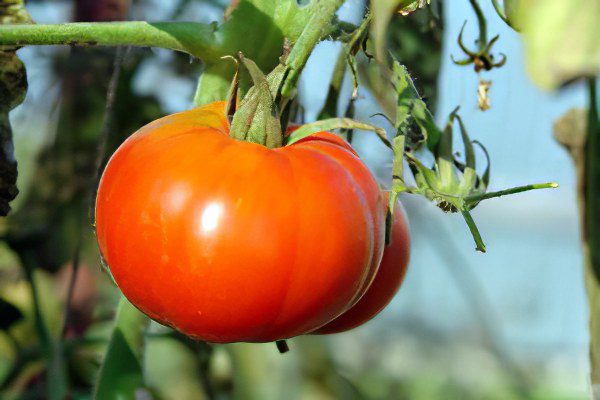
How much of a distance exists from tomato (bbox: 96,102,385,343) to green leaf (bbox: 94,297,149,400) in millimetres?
162

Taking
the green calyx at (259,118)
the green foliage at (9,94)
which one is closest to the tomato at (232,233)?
the green calyx at (259,118)

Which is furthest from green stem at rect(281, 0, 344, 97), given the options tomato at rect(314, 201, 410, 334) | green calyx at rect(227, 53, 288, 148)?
tomato at rect(314, 201, 410, 334)

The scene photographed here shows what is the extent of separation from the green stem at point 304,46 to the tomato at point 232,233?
0.16ft

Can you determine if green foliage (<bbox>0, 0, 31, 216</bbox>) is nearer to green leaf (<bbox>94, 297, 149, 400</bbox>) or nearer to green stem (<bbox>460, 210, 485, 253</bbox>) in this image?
green leaf (<bbox>94, 297, 149, 400</bbox>)

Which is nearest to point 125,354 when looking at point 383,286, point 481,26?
point 383,286

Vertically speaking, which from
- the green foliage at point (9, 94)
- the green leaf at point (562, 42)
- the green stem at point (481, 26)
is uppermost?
the green leaf at point (562, 42)

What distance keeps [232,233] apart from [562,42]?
0.69 feet

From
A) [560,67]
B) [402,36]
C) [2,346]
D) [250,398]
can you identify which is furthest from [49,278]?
[560,67]

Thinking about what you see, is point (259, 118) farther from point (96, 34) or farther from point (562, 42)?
point (562, 42)

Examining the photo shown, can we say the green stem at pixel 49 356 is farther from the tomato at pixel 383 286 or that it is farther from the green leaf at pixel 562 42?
the green leaf at pixel 562 42

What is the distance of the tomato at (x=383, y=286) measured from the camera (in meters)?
0.49

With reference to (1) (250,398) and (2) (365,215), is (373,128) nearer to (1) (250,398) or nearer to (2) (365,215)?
(2) (365,215)

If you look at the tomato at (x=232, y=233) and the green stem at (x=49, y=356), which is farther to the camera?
the green stem at (x=49, y=356)

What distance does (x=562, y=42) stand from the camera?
20 centimetres
